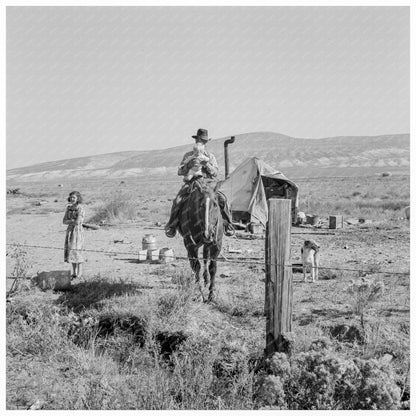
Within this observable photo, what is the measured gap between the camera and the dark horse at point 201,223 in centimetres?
695

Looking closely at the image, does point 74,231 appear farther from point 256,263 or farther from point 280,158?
point 280,158

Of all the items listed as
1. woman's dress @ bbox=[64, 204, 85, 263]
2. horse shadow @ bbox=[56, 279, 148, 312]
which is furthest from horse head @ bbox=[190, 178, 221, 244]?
woman's dress @ bbox=[64, 204, 85, 263]

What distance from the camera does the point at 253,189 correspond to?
15078mm

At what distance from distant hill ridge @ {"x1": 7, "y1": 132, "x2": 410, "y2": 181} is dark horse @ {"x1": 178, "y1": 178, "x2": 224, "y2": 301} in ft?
251

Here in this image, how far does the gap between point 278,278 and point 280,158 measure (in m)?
105

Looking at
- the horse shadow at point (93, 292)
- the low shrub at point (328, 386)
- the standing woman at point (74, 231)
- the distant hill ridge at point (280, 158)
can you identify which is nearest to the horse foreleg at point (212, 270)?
the horse shadow at point (93, 292)

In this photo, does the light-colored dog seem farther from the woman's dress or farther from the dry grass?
the woman's dress

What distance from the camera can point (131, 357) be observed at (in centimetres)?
491

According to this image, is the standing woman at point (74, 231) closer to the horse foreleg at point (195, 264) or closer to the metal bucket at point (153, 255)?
the metal bucket at point (153, 255)

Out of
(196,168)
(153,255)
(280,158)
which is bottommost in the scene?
(153,255)

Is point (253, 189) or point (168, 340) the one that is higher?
point (253, 189)

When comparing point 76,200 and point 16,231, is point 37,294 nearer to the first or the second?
point 76,200

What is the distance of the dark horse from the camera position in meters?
6.95

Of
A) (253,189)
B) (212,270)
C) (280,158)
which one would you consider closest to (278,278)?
(212,270)
